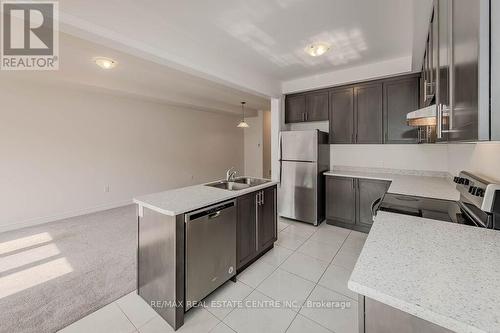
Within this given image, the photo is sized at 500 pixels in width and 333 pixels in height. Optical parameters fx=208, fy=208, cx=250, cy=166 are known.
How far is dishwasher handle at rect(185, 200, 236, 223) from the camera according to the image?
1.68 metres

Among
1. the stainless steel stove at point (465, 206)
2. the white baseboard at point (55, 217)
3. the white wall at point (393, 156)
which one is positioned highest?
the white wall at point (393, 156)

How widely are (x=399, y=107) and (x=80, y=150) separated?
5853 millimetres

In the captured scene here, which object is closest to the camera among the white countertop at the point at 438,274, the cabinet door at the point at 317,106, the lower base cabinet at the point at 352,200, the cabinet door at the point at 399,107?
the white countertop at the point at 438,274

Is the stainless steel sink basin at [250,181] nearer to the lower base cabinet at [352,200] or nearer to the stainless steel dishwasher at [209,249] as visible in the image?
the stainless steel dishwasher at [209,249]

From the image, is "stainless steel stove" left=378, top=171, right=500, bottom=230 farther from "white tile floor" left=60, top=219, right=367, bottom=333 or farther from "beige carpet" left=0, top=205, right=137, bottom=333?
"beige carpet" left=0, top=205, right=137, bottom=333

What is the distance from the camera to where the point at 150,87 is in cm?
434

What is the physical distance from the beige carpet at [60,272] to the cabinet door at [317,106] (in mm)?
3639

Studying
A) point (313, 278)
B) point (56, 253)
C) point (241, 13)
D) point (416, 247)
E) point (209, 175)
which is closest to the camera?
point (416, 247)

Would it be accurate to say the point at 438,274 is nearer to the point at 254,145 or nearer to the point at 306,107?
the point at 306,107

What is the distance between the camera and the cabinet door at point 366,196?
3.14m

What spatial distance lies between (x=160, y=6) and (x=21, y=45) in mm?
1985

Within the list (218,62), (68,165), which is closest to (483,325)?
(218,62)

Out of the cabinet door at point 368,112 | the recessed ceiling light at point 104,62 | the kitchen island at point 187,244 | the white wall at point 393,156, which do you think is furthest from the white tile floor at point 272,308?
the recessed ceiling light at point 104,62

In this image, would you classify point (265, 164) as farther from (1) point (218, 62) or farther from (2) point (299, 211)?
(1) point (218, 62)
